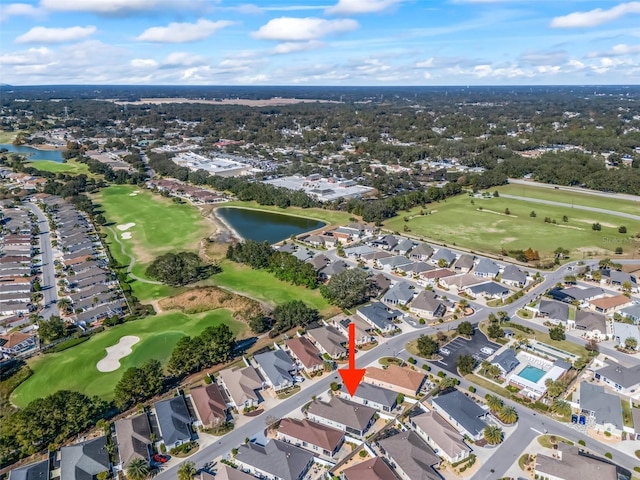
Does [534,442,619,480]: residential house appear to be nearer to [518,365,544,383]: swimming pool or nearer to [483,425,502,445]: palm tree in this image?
[483,425,502,445]: palm tree

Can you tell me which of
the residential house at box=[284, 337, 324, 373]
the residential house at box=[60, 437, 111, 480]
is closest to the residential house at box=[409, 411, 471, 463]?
the residential house at box=[284, 337, 324, 373]

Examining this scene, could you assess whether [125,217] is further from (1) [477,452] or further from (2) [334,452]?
(1) [477,452]

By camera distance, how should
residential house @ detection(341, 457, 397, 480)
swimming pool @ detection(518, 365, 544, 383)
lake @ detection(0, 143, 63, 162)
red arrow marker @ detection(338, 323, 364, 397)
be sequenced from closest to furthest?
residential house @ detection(341, 457, 397, 480), red arrow marker @ detection(338, 323, 364, 397), swimming pool @ detection(518, 365, 544, 383), lake @ detection(0, 143, 63, 162)

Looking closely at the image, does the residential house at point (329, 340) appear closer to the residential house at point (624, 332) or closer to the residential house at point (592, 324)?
the residential house at point (592, 324)

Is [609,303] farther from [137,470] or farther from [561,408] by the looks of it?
[137,470]

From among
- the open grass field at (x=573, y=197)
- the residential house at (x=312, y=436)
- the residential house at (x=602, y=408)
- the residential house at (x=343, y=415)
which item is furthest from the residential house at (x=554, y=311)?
the open grass field at (x=573, y=197)
